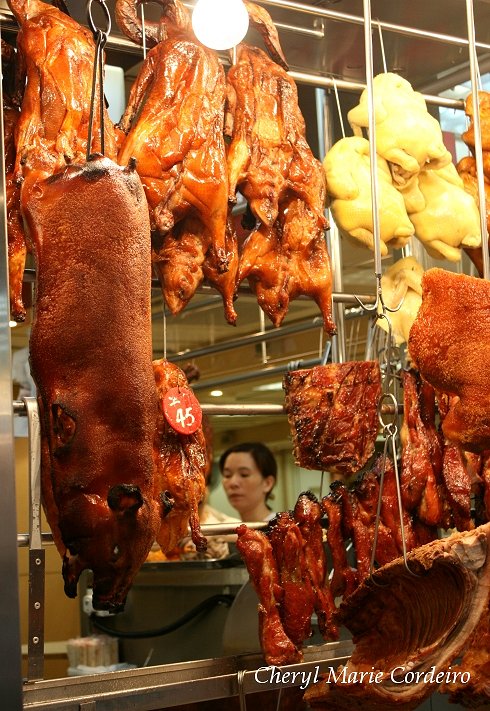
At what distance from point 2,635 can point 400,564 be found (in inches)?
41.8

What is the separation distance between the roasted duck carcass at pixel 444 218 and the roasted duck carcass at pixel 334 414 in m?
0.62

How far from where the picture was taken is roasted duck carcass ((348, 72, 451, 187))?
349cm

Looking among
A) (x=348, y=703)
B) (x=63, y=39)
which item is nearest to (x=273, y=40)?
(x=63, y=39)

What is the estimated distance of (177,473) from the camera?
115 inches

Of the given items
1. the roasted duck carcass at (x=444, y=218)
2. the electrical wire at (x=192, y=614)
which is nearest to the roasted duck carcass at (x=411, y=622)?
the roasted duck carcass at (x=444, y=218)

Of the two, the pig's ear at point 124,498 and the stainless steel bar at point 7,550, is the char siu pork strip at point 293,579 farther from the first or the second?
the stainless steel bar at point 7,550

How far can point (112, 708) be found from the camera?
2582 millimetres

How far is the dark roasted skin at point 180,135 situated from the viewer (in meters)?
2.86

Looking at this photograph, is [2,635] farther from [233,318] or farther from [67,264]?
[233,318]

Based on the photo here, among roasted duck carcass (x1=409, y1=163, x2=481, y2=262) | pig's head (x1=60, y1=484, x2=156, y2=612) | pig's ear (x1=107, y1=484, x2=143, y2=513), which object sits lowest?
pig's head (x1=60, y1=484, x2=156, y2=612)

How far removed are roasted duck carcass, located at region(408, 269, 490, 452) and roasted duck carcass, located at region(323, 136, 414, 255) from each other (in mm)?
737

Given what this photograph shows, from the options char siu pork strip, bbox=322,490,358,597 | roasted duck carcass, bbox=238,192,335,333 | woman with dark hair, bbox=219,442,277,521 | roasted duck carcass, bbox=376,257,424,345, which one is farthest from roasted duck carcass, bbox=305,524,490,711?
woman with dark hair, bbox=219,442,277,521

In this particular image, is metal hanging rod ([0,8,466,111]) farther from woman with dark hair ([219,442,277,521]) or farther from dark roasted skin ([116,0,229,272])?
woman with dark hair ([219,442,277,521])

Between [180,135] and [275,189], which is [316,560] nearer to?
[275,189]
